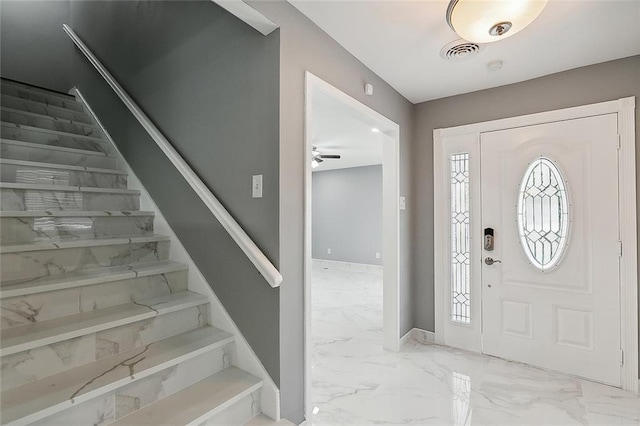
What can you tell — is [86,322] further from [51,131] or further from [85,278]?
[51,131]

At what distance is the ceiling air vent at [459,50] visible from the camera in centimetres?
211

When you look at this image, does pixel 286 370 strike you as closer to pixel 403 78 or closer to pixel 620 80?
pixel 403 78

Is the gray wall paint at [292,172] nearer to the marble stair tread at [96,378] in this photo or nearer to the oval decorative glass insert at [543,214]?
the marble stair tread at [96,378]

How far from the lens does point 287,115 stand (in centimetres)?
169

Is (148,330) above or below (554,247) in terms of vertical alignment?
below

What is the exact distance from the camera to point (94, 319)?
5.08 ft

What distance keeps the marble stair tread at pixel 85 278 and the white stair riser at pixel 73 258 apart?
0.13 feet

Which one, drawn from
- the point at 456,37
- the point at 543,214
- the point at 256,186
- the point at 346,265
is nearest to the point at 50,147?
the point at 256,186

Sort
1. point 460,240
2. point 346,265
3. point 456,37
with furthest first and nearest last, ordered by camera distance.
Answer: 1. point 346,265
2. point 460,240
3. point 456,37

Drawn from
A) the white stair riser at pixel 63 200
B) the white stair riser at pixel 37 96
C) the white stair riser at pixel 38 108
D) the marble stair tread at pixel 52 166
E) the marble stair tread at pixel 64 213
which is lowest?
the marble stair tread at pixel 64 213

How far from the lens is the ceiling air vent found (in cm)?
211

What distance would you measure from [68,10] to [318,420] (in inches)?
218

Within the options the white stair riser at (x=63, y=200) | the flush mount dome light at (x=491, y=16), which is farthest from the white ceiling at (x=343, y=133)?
the white stair riser at (x=63, y=200)

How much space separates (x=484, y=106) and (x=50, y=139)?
3968 millimetres
